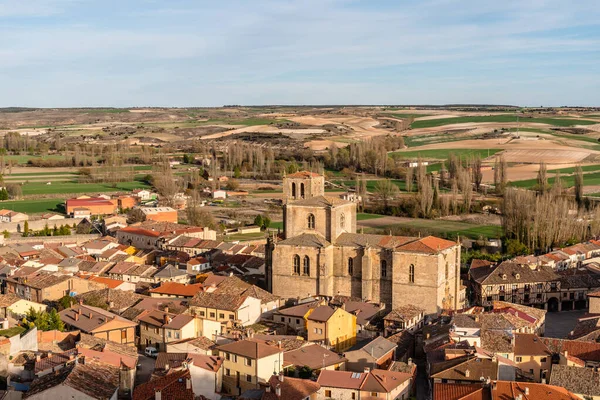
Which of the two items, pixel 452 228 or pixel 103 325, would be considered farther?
pixel 452 228

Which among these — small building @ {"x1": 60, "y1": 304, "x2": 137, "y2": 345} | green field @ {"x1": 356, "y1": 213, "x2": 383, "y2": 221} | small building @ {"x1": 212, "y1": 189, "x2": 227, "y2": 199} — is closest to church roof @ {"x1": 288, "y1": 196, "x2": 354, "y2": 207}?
small building @ {"x1": 60, "y1": 304, "x2": 137, "y2": 345}

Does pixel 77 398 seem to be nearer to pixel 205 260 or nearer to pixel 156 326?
pixel 156 326

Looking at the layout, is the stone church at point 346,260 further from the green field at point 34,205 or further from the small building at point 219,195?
the small building at point 219,195

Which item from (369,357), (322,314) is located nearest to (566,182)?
(322,314)

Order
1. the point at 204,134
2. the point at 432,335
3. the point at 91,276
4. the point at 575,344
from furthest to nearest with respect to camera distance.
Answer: the point at 204,134 < the point at 91,276 < the point at 432,335 < the point at 575,344

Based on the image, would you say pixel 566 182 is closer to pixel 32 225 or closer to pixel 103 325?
pixel 32 225

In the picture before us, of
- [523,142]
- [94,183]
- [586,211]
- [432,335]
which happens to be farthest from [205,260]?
[523,142]
